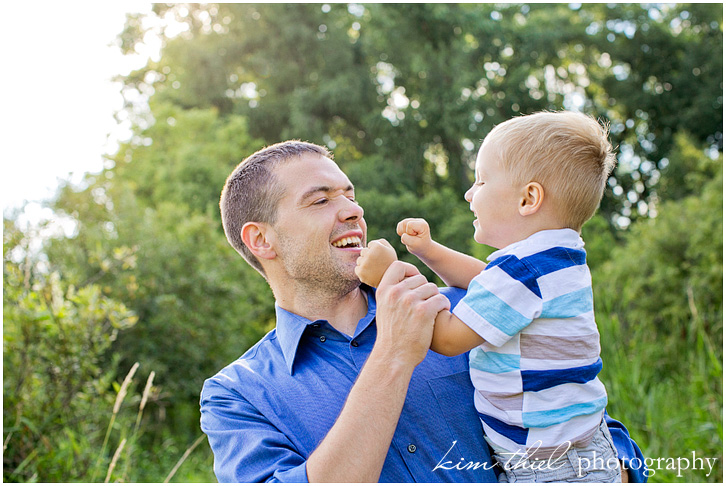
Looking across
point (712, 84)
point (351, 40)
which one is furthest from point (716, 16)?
point (351, 40)

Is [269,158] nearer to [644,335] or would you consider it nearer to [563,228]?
[563,228]

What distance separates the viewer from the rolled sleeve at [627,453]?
6.05ft

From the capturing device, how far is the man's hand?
5.14ft

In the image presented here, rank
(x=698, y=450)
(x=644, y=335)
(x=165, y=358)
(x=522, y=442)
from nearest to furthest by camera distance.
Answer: (x=522, y=442)
(x=698, y=450)
(x=644, y=335)
(x=165, y=358)

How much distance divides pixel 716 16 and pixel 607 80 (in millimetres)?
3141

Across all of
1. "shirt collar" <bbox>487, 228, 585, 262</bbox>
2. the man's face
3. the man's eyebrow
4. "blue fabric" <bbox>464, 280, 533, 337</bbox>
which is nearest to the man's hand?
"blue fabric" <bbox>464, 280, 533, 337</bbox>

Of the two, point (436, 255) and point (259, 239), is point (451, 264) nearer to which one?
point (436, 255)

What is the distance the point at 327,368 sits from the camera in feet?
6.19

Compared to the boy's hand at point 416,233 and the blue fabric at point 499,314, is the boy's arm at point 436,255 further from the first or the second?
the blue fabric at point 499,314

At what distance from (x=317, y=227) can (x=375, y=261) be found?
0.42 meters

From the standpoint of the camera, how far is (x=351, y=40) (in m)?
17.5

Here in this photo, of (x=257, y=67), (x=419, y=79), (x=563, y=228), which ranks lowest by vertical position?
(x=563, y=228)

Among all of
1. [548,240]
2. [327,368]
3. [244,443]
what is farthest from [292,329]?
[548,240]

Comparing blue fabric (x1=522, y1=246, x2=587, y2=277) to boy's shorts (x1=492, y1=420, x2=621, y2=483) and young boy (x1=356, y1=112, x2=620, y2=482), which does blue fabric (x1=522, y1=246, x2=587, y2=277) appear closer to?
young boy (x1=356, y1=112, x2=620, y2=482)
